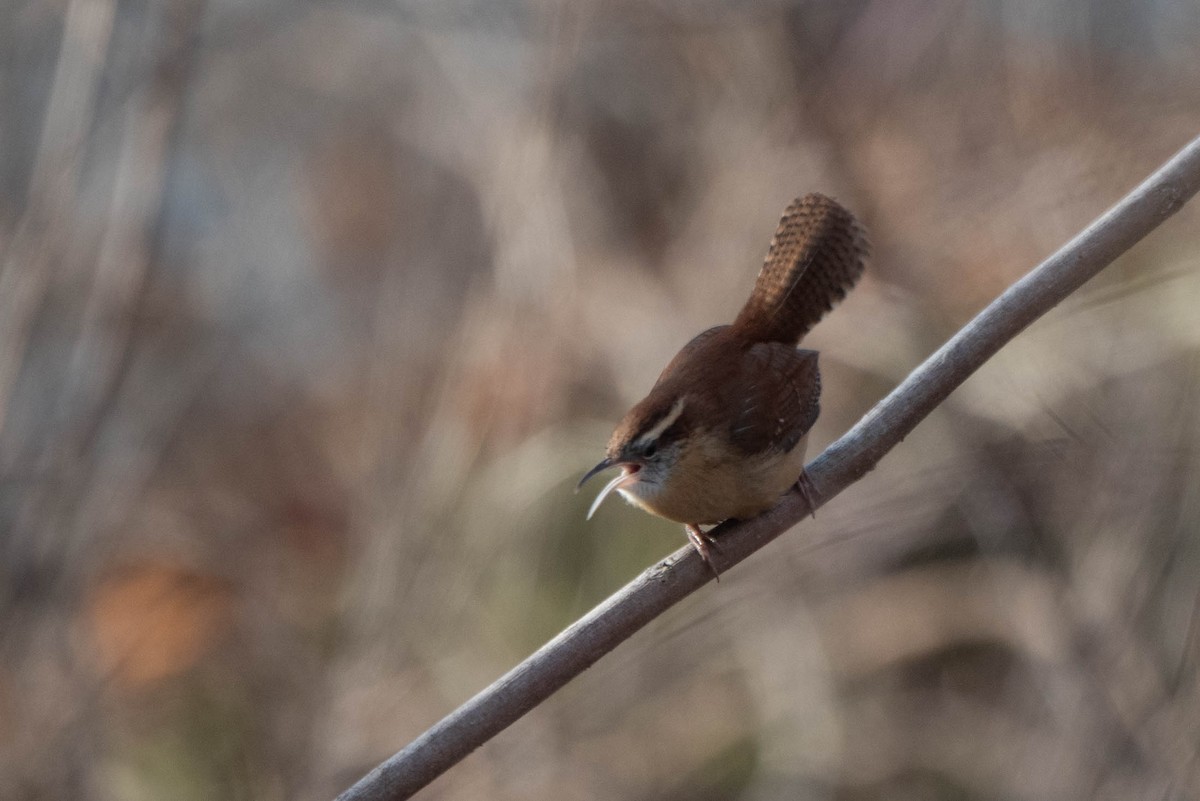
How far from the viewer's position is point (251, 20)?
611cm

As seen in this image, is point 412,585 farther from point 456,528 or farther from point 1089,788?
point 1089,788

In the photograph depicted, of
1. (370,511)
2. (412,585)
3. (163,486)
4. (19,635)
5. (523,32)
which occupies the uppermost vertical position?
(523,32)

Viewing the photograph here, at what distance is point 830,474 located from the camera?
6.50 feet

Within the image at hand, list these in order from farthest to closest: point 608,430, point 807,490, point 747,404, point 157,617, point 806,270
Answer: point 157,617
point 608,430
point 806,270
point 747,404
point 807,490

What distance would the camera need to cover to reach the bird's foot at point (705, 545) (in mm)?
1942

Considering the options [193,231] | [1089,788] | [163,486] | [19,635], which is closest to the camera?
[1089,788]

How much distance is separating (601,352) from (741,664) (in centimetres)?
146

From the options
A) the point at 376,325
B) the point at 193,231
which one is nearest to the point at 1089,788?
the point at 376,325

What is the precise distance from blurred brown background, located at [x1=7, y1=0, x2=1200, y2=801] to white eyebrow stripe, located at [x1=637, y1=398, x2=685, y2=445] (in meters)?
1.38

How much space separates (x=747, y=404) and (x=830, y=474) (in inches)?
12.7

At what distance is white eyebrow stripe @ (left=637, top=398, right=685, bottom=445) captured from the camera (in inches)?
83.4

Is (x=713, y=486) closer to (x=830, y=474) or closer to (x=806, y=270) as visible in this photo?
→ (x=830, y=474)

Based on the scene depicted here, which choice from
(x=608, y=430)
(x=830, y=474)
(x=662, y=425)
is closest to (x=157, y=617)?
(x=608, y=430)

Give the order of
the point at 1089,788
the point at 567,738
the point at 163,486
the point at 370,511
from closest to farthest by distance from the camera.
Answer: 1. the point at 1089,788
2. the point at 567,738
3. the point at 370,511
4. the point at 163,486
